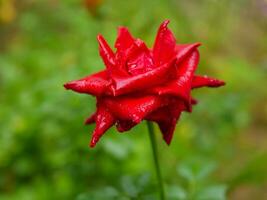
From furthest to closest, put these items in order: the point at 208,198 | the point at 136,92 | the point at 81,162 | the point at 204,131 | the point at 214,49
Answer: the point at 214,49 → the point at 204,131 → the point at 81,162 → the point at 208,198 → the point at 136,92

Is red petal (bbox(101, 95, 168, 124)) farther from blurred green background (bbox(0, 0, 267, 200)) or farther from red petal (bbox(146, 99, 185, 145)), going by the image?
blurred green background (bbox(0, 0, 267, 200))

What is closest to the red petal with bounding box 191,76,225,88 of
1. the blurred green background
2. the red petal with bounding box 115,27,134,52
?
the red petal with bounding box 115,27,134,52

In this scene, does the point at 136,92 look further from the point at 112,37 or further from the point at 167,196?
the point at 112,37

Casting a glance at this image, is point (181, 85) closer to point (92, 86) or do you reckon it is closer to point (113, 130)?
point (92, 86)

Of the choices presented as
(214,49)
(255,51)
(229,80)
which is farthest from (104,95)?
(255,51)

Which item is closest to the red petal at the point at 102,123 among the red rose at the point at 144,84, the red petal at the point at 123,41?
the red rose at the point at 144,84

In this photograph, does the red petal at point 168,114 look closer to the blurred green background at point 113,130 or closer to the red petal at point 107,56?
the red petal at point 107,56
